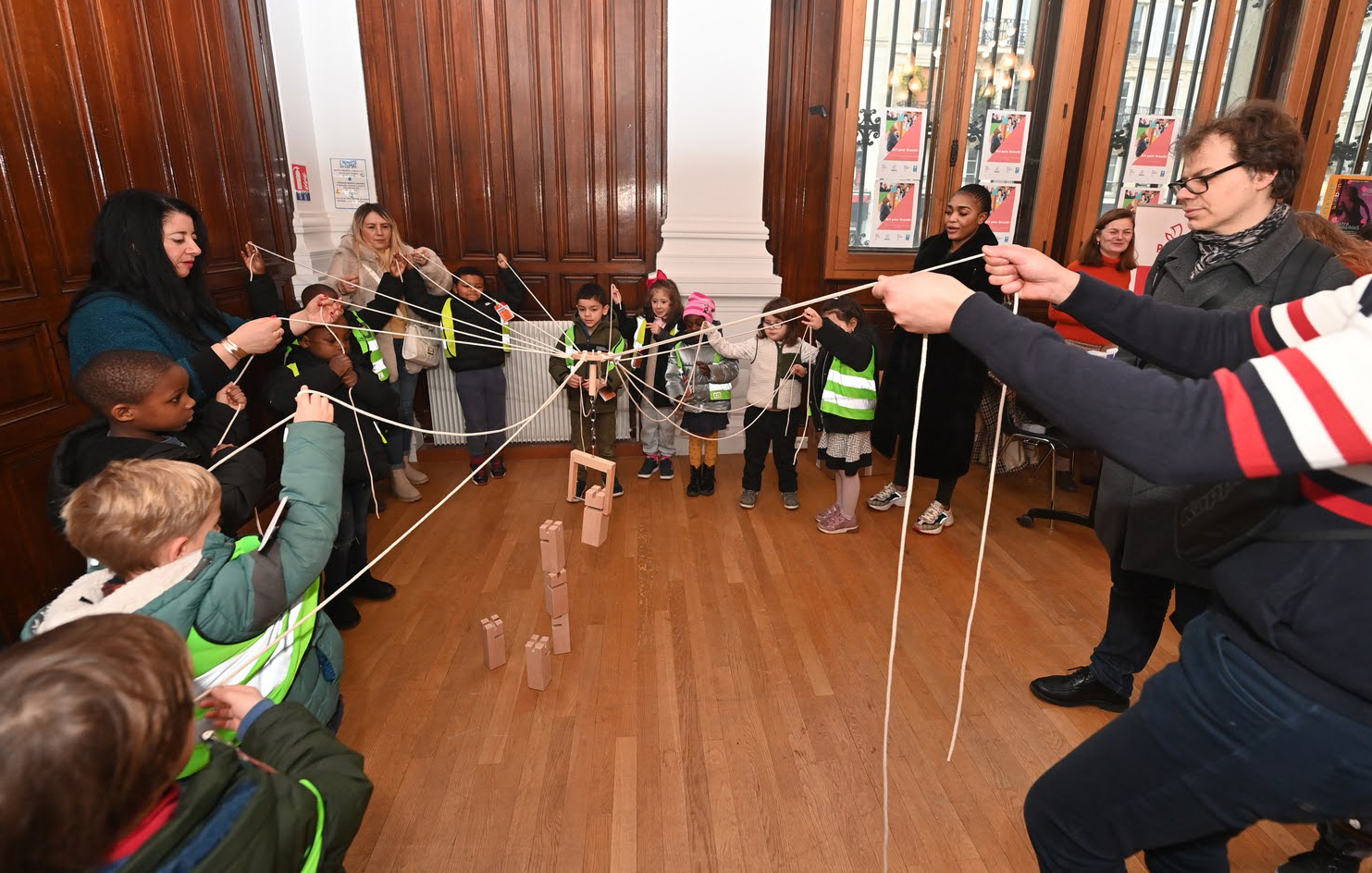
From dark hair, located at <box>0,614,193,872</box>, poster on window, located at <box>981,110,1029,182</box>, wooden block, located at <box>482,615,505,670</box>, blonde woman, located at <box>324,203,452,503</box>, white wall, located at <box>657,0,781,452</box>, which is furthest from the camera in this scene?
poster on window, located at <box>981,110,1029,182</box>

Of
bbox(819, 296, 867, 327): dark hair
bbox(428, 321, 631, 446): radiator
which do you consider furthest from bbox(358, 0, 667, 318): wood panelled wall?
bbox(819, 296, 867, 327): dark hair

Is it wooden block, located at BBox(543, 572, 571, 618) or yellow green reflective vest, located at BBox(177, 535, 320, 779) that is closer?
yellow green reflective vest, located at BBox(177, 535, 320, 779)

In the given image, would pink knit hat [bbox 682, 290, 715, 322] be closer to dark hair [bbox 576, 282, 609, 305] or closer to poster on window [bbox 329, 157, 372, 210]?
dark hair [bbox 576, 282, 609, 305]

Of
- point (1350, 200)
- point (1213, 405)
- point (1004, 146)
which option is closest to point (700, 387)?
point (1004, 146)

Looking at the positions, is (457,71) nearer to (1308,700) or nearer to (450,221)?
(450,221)

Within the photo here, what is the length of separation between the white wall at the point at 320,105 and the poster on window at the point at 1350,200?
5.82m

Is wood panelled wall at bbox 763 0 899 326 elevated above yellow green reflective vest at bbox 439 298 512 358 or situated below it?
above

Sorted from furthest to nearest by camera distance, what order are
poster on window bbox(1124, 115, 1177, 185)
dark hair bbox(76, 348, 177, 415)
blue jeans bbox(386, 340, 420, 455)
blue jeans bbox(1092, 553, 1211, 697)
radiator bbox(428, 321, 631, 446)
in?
poster on window bbox(1124, 115, 1177, 185), radiator bbox(428, 321, 631, 446), blue jeans bbox(386, 340, 420, 455), blue jeans bbox(1092, 553, 1211, 697), dark hair bbox(76, 348, 177, 415)

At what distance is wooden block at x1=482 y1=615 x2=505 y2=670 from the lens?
2172mm

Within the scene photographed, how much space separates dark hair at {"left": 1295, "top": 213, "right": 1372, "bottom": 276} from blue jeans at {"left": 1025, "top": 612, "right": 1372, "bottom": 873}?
166cm

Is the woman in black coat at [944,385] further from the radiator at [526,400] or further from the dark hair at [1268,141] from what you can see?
the radiator at [526,400]

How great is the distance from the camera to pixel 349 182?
149 inches

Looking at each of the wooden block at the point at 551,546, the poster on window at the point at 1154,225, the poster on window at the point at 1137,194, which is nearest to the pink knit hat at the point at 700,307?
the wooden block at the point at 551,546

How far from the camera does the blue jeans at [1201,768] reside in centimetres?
80
